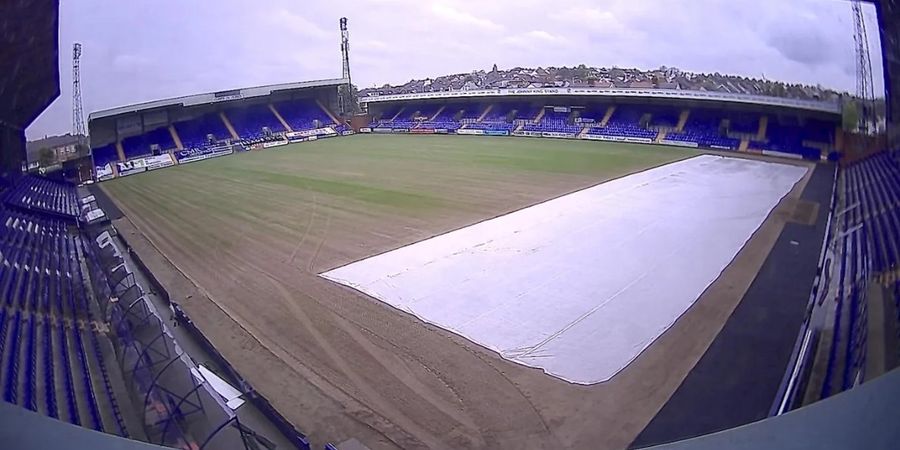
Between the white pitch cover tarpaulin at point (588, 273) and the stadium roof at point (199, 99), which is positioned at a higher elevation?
the stadium roof at point (199, 99)

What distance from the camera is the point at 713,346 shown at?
242cm

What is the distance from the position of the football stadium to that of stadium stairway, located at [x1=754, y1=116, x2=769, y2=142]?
12mm

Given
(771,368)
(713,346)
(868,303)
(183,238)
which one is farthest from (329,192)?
(868,303)

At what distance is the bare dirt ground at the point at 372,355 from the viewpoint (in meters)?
2.12

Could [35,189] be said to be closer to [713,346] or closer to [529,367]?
[529,367]

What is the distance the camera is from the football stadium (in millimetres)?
1126

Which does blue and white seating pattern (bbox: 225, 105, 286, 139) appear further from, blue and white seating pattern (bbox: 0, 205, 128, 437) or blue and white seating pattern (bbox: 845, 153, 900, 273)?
blue and white seating pattern (bbox: 845, 153, 900, 273)

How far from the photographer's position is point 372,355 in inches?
105

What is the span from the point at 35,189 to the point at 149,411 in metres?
0.83

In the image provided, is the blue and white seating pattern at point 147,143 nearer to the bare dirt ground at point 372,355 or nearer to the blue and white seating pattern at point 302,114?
the bare dirt ground at point 372,355

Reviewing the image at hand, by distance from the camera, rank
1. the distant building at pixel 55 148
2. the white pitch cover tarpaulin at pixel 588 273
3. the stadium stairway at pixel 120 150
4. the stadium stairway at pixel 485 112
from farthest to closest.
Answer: the stadium stairway at pixel 485 112 → the white pitch cover tarpaulin at pixel 588 273 → the stadium stairway at pixel 120 150 → the distant building at pixel 55 148

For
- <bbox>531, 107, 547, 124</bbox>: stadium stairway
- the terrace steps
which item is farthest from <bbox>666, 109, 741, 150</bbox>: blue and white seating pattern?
<bbox>531, 107, 547, 124</bbox>: stadium stairway

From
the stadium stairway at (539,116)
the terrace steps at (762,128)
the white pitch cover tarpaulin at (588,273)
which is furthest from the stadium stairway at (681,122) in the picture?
the stadium stairway at (539,116)

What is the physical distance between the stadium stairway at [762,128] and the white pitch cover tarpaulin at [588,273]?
0.17 metres
